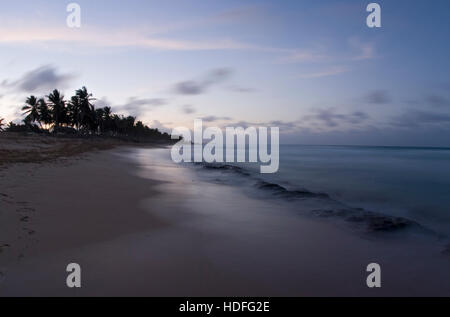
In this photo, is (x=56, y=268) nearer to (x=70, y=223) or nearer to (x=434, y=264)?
(x=70, y=223)

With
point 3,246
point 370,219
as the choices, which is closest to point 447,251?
point 370,219

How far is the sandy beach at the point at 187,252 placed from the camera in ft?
14.3

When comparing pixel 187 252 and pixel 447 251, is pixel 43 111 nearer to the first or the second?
pixel 187 252

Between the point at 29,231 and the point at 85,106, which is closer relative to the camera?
the point at 29,231

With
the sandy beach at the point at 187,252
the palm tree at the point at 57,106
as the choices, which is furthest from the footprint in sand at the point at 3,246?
the palm tree at the point at 57,106

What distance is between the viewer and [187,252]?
5.66 metres

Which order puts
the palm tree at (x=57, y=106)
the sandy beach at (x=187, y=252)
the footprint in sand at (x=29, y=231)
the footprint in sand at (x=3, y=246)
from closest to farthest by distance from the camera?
1. the sandy beach at (x=187, y=252)
2. the footprint in sand at (x=3, y=246)
3. the footprint in sand at (x=29, y=231)
4. the palm tree at (x=57, y=106)

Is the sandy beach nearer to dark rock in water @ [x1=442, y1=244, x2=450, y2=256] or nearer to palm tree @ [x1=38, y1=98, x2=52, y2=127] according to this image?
dark rock in water @ [x1=442, y1=244, x2=450, y2=256]

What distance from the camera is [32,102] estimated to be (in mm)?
68812

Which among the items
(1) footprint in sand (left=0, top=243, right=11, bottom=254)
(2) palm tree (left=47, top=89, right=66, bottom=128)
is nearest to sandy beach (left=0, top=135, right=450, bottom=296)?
(1) footprint in sand (left=0, top=243, right=11, bottom=254)

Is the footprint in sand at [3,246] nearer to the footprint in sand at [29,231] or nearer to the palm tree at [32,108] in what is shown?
the footprint in sand at [29,231]

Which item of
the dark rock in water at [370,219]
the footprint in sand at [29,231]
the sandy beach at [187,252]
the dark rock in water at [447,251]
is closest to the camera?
the sandy beach at [187,252]

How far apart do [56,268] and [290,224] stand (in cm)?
603
